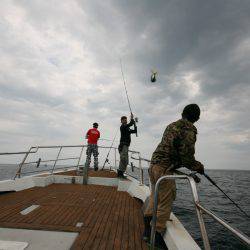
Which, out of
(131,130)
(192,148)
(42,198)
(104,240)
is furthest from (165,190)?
(131,130)

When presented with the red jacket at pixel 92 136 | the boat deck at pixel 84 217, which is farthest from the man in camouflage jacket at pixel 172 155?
the red jacket at pixel 92 136

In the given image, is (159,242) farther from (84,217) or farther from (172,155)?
(84,217)

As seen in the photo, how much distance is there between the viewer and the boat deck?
3.41 m

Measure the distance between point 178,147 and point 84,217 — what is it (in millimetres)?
2408

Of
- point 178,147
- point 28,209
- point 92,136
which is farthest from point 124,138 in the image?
point 178,147

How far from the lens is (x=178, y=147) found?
3025mm

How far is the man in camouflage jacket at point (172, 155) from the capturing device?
9.61ft

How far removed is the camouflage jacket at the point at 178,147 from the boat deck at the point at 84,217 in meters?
1.22

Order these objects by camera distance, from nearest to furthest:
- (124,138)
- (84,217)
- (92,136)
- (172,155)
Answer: (172,155)
(84,217)
(124,138)
(92,136)

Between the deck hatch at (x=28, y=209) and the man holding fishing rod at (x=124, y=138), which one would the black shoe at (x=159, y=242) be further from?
the man holding fishing rod at (x=124, y=138)

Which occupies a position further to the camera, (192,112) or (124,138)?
(124,138)

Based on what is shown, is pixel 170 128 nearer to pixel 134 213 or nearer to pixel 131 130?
pixel 134 213

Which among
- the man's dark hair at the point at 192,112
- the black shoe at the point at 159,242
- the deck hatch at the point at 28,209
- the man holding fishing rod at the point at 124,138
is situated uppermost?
the man holding fishing rod at the point at 124,138

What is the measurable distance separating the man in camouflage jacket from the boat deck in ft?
2.10
